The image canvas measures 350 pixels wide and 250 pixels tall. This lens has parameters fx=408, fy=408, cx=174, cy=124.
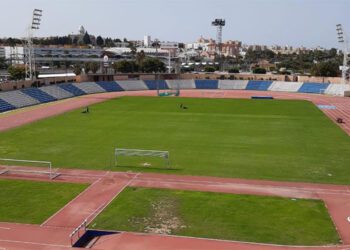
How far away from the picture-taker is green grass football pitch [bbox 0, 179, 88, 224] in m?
21.1

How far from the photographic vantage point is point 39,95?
74.0m

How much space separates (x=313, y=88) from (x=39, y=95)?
61.2m

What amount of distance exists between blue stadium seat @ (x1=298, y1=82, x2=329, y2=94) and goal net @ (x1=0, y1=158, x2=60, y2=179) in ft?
252

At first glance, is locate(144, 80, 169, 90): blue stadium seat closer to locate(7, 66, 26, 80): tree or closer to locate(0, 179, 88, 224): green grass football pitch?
locate(7, 66, 26, 80): tree

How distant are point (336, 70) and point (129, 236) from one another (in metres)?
104

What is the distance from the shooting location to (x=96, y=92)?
303 ft

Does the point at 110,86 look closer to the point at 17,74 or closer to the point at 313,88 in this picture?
the point at 17,74

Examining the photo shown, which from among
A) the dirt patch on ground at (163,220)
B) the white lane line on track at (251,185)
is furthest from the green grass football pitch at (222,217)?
the white lane line on track at (251,185)

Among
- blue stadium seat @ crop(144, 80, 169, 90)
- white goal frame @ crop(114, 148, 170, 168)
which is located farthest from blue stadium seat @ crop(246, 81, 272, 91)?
white goal frame @ crop(114, 148, 170, 168)

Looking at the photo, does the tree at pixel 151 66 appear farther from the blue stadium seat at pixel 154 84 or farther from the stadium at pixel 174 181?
the stadium at pixel 174 181

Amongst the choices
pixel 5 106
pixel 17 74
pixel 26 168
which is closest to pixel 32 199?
pixel 26 168

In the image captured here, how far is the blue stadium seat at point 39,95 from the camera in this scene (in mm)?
71938

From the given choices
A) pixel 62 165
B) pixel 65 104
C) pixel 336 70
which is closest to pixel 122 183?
pixel 62 165

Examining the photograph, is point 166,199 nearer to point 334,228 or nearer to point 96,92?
point 334,228
